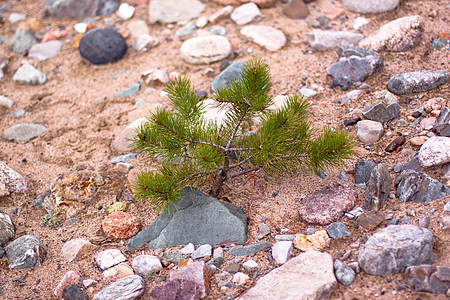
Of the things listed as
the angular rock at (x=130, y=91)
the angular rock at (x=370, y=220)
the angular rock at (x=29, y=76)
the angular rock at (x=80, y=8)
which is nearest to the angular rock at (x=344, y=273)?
the angular rock at (x=370, y=220)

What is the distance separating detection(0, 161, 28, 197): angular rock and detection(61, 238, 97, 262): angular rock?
0.99 metres

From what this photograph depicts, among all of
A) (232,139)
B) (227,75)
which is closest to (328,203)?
(232,139)

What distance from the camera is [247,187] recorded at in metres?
3.50

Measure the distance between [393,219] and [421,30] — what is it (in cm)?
281

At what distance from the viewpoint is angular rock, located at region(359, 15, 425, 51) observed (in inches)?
181

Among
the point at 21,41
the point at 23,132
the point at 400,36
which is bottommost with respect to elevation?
the point at 23,132

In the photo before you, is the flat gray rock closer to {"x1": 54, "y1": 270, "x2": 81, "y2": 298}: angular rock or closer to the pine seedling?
{"x1": 54, "y1": 270, "x2": 81, "y2": 298}: angular rock

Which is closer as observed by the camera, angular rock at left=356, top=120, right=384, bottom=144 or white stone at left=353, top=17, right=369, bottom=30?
angular rock at left=356, top=120, right=384, bottom=144

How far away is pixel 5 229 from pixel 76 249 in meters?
0.72

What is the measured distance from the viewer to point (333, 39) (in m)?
5.05

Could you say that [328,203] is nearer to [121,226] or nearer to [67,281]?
[121,226]

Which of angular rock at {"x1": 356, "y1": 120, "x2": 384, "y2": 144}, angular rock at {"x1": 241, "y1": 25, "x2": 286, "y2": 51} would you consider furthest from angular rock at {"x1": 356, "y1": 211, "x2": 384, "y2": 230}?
angular rock at {"x1": 241, "y1": 25, "x2": 286, "y2": 51}

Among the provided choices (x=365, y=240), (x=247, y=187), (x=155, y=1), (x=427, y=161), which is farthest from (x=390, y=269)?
(x=155, y=1)

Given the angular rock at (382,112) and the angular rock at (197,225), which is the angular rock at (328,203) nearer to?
the angular rock at (197,225)
